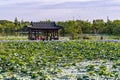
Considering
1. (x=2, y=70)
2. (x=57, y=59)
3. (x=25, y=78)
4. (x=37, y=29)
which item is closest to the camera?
(x=25, y=78)

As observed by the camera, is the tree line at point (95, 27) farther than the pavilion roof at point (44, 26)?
Yes

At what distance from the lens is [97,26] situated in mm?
44094

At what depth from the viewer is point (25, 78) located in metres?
7.89

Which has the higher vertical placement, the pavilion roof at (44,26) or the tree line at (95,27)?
the pavilion roof at (44,26)

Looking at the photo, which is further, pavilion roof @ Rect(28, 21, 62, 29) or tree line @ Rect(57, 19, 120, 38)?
tree line @ Rect(57, 19, 120, 38)

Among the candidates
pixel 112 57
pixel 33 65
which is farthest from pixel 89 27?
pixel 33 65

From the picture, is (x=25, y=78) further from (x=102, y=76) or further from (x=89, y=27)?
(x=89, y=27)

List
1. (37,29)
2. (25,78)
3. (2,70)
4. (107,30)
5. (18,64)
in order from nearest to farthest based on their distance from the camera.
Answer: (25,78), (2,70), (18,64), (37,29), (107,30)

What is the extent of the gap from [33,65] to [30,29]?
1735 cm

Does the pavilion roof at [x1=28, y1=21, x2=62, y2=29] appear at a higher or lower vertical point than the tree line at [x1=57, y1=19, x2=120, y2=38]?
higher

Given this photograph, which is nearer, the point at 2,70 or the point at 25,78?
the point at 25,78

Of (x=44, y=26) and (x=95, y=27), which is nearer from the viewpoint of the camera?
(x=44, y=26)

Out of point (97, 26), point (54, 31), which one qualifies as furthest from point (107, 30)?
point (54, 31)

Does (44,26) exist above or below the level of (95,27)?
above
